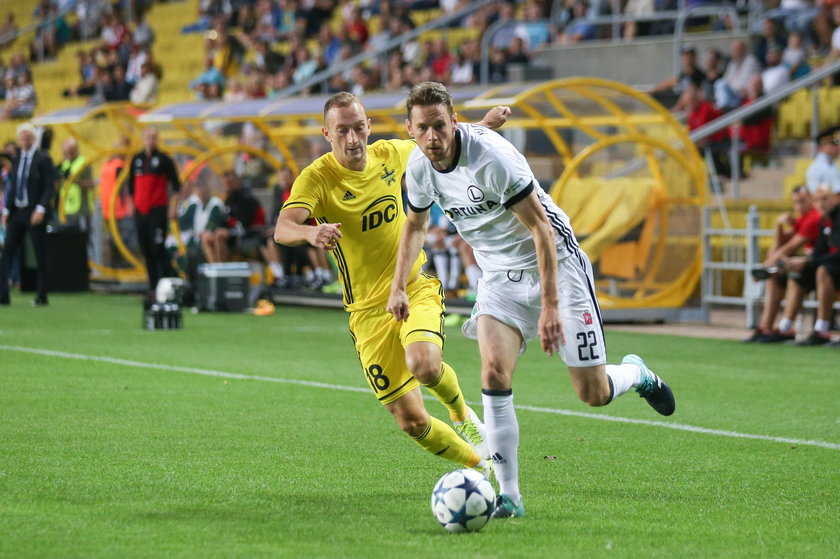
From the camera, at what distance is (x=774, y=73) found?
19.2 metres

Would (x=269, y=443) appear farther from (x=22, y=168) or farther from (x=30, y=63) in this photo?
(x=30, y=63)

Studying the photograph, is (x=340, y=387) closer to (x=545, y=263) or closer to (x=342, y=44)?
(x=545, y=263)

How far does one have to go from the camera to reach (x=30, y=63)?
119 ft

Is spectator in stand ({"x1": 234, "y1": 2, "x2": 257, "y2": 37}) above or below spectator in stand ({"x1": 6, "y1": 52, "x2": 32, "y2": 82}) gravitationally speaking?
above

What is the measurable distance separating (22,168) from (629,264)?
8.00m

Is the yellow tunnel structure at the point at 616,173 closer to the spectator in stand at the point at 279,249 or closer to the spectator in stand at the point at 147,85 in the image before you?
the spectator in stand at the point at 279,249

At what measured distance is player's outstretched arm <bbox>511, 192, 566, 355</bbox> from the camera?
5.88m

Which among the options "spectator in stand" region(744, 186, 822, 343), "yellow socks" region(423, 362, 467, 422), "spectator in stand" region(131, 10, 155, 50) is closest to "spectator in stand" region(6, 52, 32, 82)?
"spectator in stand" region(131, 10, 155, 50)

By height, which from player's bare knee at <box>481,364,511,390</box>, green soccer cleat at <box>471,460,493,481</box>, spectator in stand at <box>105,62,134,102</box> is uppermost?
spectator in stand at <box>105,62,134,102</box>

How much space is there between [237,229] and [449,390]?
12855mm

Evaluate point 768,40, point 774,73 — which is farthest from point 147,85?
point 774,73

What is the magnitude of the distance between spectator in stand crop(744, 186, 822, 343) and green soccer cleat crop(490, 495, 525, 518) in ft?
28.4

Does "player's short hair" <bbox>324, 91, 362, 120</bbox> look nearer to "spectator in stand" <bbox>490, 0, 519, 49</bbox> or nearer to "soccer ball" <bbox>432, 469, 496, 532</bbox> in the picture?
"soccer ball" <bbox>432, 469, 496, 532</bbox>

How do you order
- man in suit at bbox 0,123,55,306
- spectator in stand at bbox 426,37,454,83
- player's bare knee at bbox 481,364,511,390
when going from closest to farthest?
player's bare knee at bbox 481,364,511,390 → man in suit at bbox 0,123,55,306 → spectator in stand at bbox 426,37,454,83
